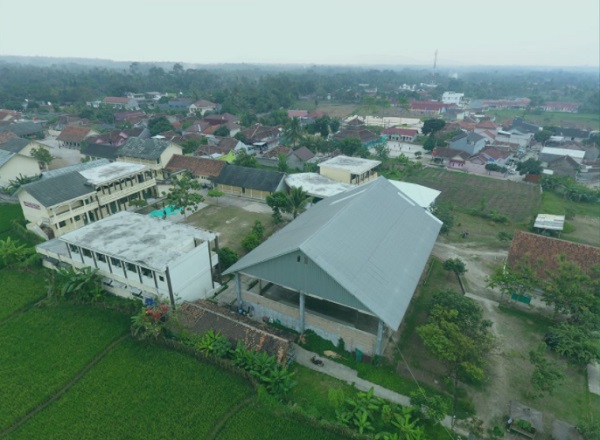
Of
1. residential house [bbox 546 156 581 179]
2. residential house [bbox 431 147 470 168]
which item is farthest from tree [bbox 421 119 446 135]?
residential house [bbox 546 156 581 179]

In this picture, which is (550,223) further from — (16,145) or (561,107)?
(561,107)

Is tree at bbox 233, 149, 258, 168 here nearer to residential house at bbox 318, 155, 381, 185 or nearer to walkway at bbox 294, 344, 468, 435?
residential house at bbox 318, 155, 381, 185

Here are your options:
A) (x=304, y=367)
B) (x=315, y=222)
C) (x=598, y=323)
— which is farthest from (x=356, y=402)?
(x=598, y=323)

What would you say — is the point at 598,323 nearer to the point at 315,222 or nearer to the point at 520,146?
the point at 315,222

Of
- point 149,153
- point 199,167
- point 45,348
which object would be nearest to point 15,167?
point 149,153

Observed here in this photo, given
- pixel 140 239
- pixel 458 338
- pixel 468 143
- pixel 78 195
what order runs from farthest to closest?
pixel 468 143, pixel 78 195, pixel 140 239, pixel 458 338

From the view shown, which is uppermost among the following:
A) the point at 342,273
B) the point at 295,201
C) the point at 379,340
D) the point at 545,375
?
the point at 342,273
